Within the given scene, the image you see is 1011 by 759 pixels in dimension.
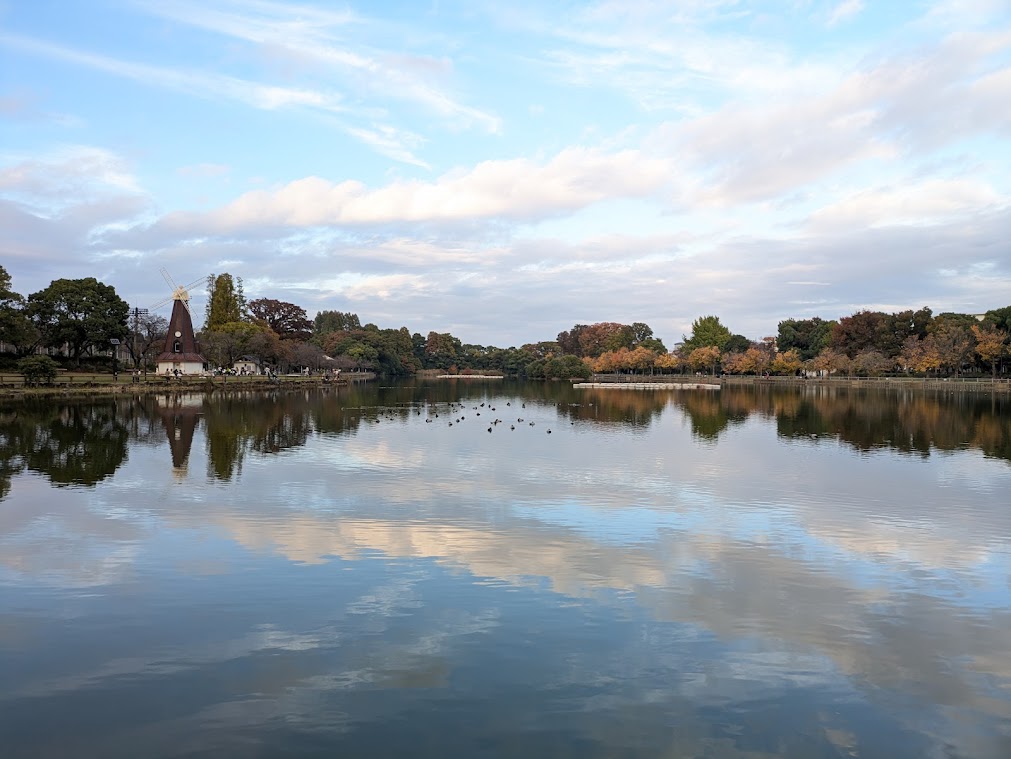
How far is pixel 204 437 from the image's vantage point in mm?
27672

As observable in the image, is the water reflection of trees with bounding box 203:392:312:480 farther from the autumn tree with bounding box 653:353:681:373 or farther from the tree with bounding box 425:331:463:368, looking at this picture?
the tree with bounding box 425:331:463:368

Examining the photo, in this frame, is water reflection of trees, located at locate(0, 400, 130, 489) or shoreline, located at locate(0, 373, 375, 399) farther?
shoreline, located at locate(0, 373, 375, 399)

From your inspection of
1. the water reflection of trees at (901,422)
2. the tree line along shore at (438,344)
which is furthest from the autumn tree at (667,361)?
the water reflection of trees at (901,422)

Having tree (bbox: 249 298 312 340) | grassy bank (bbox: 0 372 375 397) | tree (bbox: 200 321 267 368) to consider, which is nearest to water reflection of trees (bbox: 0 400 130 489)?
grassy bank (bbox: 0 372 375 397)

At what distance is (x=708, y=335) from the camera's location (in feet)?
381

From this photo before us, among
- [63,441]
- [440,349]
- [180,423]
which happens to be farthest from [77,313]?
[440,349]

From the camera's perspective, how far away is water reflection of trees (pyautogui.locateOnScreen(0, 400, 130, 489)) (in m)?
19.2

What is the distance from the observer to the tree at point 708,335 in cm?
11481

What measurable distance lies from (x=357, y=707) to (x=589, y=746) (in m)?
2.12

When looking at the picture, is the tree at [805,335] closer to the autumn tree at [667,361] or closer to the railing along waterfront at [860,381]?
the railing along waterfront at [860,381]

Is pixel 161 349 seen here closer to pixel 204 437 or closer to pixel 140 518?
pixel 204 437

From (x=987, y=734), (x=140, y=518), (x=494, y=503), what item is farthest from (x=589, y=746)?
(x=140, y=518)

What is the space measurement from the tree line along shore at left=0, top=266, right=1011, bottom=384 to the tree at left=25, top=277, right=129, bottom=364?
3.8 inches

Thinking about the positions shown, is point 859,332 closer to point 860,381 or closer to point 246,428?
point 860,381
